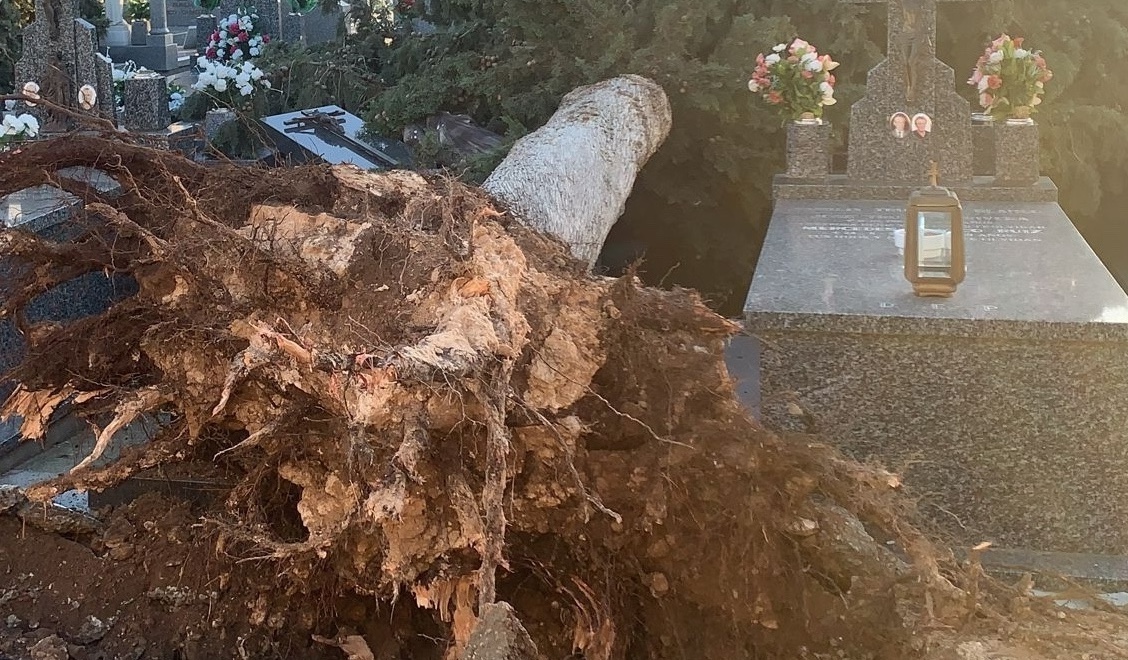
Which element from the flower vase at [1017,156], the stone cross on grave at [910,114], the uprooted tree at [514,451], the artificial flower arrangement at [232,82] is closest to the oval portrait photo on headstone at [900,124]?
the stone cross on grave at [910,114]

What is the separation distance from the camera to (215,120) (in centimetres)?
835

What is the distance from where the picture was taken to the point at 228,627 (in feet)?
8.70

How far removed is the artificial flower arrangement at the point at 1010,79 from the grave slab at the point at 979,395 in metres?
2.41

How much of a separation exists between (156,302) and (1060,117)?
6.85 metres

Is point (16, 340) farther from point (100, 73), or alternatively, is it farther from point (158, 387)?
point (100, 73)

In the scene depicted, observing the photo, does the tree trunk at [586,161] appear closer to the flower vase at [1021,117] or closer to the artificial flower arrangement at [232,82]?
the flower vase at [1021,117]

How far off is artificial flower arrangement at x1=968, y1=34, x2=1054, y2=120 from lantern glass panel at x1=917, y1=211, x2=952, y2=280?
2531 mm

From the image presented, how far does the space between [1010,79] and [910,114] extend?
60cm

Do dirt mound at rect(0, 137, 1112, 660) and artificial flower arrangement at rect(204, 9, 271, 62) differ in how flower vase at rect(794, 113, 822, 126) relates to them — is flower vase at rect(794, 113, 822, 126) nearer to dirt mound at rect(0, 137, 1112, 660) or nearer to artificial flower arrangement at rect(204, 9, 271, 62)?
dirt mound at rect(0, 137, 1112, 660)

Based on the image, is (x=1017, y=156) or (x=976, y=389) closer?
(x=976, y=389)

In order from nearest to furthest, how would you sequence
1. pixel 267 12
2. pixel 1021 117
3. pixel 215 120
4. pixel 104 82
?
pixel 1021 117, pixel 104 82, pixel 215 120, pixel 267 12

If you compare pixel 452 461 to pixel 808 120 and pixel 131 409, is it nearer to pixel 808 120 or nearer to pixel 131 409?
pixel 131 409

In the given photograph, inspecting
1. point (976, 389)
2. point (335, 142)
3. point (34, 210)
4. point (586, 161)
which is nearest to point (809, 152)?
point (586, 161)

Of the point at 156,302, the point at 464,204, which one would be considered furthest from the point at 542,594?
the point at 156,302
